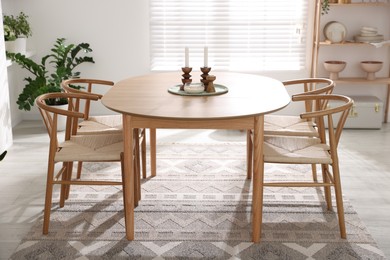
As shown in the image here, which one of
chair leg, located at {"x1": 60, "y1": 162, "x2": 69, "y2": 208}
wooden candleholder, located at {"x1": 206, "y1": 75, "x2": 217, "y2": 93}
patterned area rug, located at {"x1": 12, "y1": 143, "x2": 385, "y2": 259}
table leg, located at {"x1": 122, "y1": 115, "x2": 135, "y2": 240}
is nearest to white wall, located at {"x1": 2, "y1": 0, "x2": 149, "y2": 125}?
patterned area rug, located at {"x1": 12, "y1": 143, "x2": 385, "y2": 259}

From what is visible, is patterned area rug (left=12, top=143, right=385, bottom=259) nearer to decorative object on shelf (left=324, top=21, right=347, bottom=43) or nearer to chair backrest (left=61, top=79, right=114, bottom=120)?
chair backrest (left=61, top=79, right=114, bottom=120)

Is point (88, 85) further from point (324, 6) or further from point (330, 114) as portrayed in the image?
point (324, 6)

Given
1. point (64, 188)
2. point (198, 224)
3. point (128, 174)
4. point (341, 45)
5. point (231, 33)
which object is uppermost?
point (231, 33)

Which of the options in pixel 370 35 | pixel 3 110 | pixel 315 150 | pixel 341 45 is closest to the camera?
pixel 315 150

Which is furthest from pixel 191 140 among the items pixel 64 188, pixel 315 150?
pixel 315 150

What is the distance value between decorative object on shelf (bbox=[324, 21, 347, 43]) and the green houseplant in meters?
2.31

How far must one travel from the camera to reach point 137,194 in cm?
331

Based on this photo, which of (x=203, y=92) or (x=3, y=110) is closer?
(x=203, y=92)

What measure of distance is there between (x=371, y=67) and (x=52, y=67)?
3.13m

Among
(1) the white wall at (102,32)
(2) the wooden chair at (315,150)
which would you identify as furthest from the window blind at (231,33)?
(2) the wooden chair at (315,150)

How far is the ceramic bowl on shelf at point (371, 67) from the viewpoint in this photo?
200 inches

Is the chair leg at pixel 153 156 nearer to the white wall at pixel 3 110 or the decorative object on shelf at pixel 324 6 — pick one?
the white wall at pixel 3 110

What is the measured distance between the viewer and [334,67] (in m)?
5.10

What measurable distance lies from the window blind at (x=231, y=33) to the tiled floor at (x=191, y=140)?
83cm
